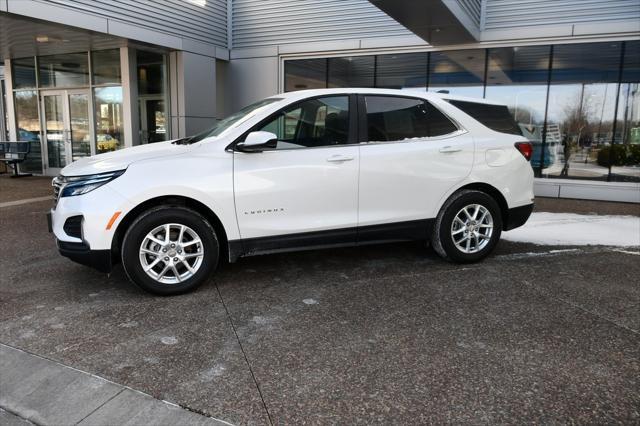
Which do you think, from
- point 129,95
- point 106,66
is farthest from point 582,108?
point 106,66

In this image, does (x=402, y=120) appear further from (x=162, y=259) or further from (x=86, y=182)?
Answer: (x=86, y=182)

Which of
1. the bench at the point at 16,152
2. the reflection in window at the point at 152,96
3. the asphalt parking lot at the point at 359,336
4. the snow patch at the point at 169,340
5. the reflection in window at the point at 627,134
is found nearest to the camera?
the asphalt parking lot at the point at 359,336

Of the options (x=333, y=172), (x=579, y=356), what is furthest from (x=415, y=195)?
(x=579, y=356)

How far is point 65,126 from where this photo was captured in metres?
13.5

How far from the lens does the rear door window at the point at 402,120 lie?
4.85 meters

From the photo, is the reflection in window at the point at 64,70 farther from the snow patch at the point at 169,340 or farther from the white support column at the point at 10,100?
the snow patch at the point at 169,340

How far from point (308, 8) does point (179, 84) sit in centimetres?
365

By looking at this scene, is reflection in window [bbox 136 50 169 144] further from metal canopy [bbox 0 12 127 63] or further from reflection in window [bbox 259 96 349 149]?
reflection in window [bbox 259 96 349 149]

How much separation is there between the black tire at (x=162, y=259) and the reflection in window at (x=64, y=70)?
1043 cm

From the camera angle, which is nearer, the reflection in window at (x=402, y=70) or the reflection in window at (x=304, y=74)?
the reflection in window at (x=402, y=70)

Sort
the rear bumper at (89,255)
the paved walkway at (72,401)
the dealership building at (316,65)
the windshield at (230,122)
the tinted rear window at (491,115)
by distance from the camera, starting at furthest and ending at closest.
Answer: the dealership building at (316,65) < the tinted rear window at (491,115) < the windshield at (230,122) < the rear bumper at (89,255) < the paved walkway at (72,401)

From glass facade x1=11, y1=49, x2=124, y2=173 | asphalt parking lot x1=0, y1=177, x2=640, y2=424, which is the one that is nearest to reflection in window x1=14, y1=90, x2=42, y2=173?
glass facade x1=11, y1=49, x2=124, y2=173

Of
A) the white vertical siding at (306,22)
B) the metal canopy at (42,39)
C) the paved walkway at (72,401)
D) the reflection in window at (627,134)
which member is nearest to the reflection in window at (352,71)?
the white vertical siding at (306,22)

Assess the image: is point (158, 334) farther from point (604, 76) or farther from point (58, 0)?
point (604, 76)
